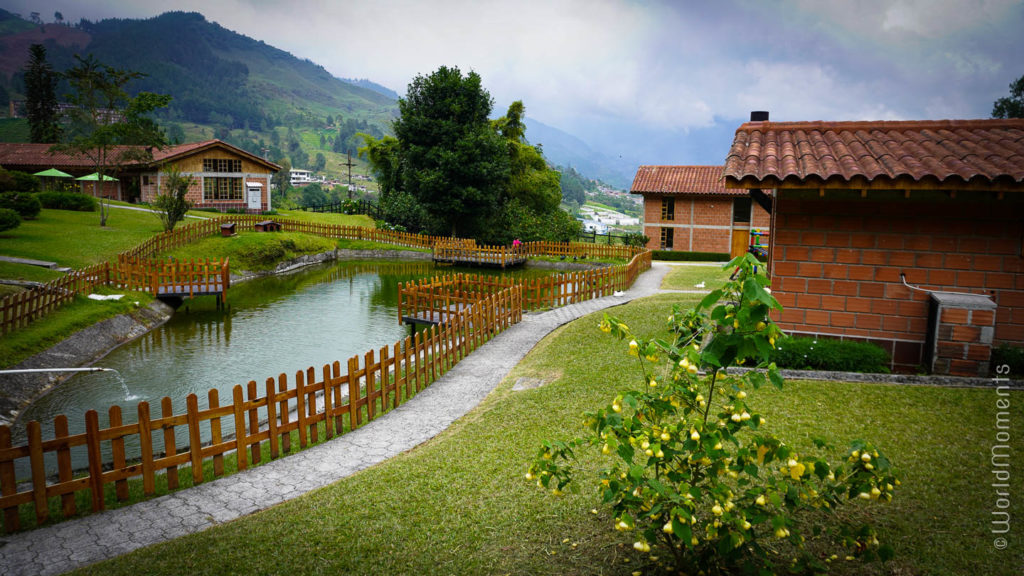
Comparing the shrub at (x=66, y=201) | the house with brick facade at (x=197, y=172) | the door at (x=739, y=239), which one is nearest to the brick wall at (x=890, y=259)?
the door at (x=739, y=239)

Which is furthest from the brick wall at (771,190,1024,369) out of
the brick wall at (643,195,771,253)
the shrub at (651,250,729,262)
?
the brick wall at (643,195,771,253)

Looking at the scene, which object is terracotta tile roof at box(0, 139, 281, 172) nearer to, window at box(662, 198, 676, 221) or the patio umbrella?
the patio umbrella

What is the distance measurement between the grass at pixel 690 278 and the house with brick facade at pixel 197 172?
3321 cm

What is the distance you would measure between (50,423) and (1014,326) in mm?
15451

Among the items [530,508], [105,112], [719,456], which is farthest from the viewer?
[105,112]

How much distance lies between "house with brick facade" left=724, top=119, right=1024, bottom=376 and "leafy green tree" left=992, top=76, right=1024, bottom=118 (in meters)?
56.6

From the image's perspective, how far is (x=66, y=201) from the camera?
35.9m

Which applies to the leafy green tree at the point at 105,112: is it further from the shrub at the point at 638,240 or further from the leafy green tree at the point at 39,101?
the leafy green tree at the point at 39,101

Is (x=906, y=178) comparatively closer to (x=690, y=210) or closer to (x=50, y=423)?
(x=50, y=423)

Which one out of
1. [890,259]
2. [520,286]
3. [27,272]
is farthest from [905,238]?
[27,272]

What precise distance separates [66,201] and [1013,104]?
2905 inches

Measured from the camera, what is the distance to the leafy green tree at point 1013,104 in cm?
5191

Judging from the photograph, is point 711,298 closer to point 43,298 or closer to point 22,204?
point 43,298

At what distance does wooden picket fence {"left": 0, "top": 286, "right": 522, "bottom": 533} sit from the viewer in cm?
606
